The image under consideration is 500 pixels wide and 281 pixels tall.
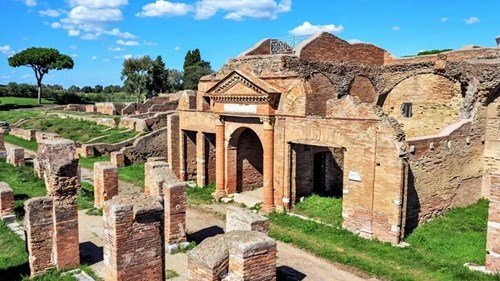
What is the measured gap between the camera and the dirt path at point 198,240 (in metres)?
11.4

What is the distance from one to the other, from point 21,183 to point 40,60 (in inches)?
2062

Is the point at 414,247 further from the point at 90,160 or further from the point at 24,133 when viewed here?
the point at 24,133

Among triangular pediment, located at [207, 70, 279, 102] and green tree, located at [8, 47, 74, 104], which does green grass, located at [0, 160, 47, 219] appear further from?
green tree, located at [8, 47, 74, 104]

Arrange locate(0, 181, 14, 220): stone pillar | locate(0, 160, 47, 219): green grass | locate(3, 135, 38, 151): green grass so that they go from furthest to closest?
locate(3, 135, 38, 151): green grass, locate(0, 160, 47, 219): green grass, locate(0, 181, 14, 220): stone pillar

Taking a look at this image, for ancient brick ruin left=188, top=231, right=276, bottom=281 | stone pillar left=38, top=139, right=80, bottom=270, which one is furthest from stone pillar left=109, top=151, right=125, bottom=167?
ancient brick ruin left=188, top=231, right=276, bottom=281

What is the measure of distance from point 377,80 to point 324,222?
995 cm

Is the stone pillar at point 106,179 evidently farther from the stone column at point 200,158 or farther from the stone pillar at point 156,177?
the stone column at point 200,158

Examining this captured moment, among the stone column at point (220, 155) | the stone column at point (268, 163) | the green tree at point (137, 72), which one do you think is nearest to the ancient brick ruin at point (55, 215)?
the stone column at point (268, 163)

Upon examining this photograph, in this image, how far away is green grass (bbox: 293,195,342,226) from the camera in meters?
15.7

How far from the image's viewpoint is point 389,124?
13.3 m

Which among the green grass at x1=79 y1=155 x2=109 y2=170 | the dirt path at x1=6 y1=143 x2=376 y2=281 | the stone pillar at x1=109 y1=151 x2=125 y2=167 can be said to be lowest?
the dirt path at x1=6 y1=143 x2=376 y2=281

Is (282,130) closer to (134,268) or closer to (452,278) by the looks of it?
(452,278)

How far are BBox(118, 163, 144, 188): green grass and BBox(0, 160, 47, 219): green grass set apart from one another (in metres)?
4.23

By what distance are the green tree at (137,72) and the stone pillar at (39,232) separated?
55.4m
